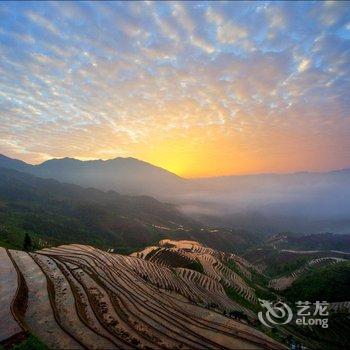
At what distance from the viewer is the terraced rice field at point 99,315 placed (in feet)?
49.3

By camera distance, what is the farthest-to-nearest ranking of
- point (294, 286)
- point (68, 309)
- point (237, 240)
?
point (237, 240), point (294, 286), point (68, 309)

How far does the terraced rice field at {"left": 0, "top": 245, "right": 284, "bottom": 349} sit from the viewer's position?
15.0 metres

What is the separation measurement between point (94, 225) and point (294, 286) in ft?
378

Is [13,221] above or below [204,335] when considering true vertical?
below

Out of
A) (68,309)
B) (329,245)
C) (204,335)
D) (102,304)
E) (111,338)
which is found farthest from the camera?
(329,245)

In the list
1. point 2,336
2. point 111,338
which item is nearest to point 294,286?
point 111,338

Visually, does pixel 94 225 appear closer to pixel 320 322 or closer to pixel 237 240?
pixel 237 240

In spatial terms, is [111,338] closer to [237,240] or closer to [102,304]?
[102,304]

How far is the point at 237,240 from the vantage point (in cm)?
18800

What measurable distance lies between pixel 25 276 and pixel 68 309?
29.0ft

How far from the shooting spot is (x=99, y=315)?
17953 mm

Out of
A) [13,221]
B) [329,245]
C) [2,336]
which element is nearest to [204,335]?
[2,336]

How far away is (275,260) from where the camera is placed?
117 m

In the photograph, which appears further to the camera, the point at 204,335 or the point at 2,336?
the point at 204,335
